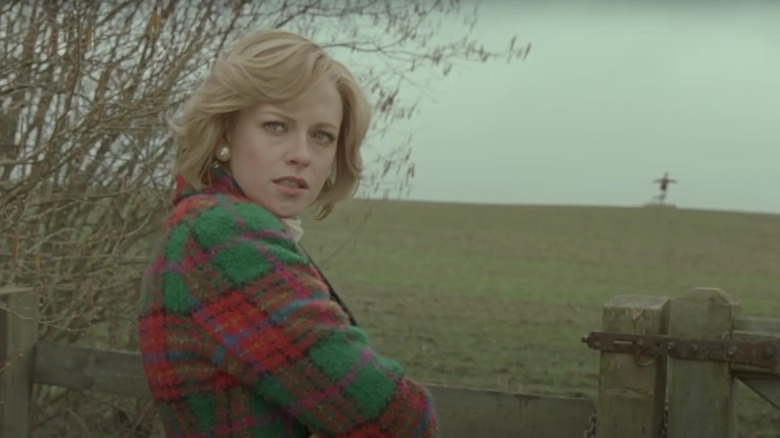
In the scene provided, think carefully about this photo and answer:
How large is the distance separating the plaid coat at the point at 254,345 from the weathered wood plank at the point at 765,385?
1.45 meters

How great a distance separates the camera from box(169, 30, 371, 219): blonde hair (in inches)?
73.3

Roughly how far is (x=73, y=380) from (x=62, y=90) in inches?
47.7

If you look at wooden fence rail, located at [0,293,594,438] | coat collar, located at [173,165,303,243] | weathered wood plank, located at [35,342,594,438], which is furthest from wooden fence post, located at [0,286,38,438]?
coat collar, located at [173,165,303,243]

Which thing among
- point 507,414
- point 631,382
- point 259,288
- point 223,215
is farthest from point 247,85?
point 507,414

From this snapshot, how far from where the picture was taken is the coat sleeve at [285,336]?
67.1 inches

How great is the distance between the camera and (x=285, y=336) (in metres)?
1.70

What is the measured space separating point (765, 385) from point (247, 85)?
1.75 metres

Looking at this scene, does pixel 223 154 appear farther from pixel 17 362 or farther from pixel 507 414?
pixel 17 362

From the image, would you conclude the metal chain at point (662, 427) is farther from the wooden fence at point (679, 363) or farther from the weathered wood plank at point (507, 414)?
the weathered wood plank at point (507, 414)

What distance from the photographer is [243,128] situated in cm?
190

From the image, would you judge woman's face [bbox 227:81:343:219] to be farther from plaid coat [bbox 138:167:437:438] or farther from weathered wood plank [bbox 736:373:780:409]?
weathered wood plank [bbox 736:373:780:409]

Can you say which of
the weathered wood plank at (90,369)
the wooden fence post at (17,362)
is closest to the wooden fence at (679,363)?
the weathered wood plank at (90,369)

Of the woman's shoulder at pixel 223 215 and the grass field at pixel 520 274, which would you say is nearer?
the woman's shoulder at pixel 223 215

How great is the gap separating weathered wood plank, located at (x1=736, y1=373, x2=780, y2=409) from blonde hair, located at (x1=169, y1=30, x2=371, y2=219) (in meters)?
1.51
